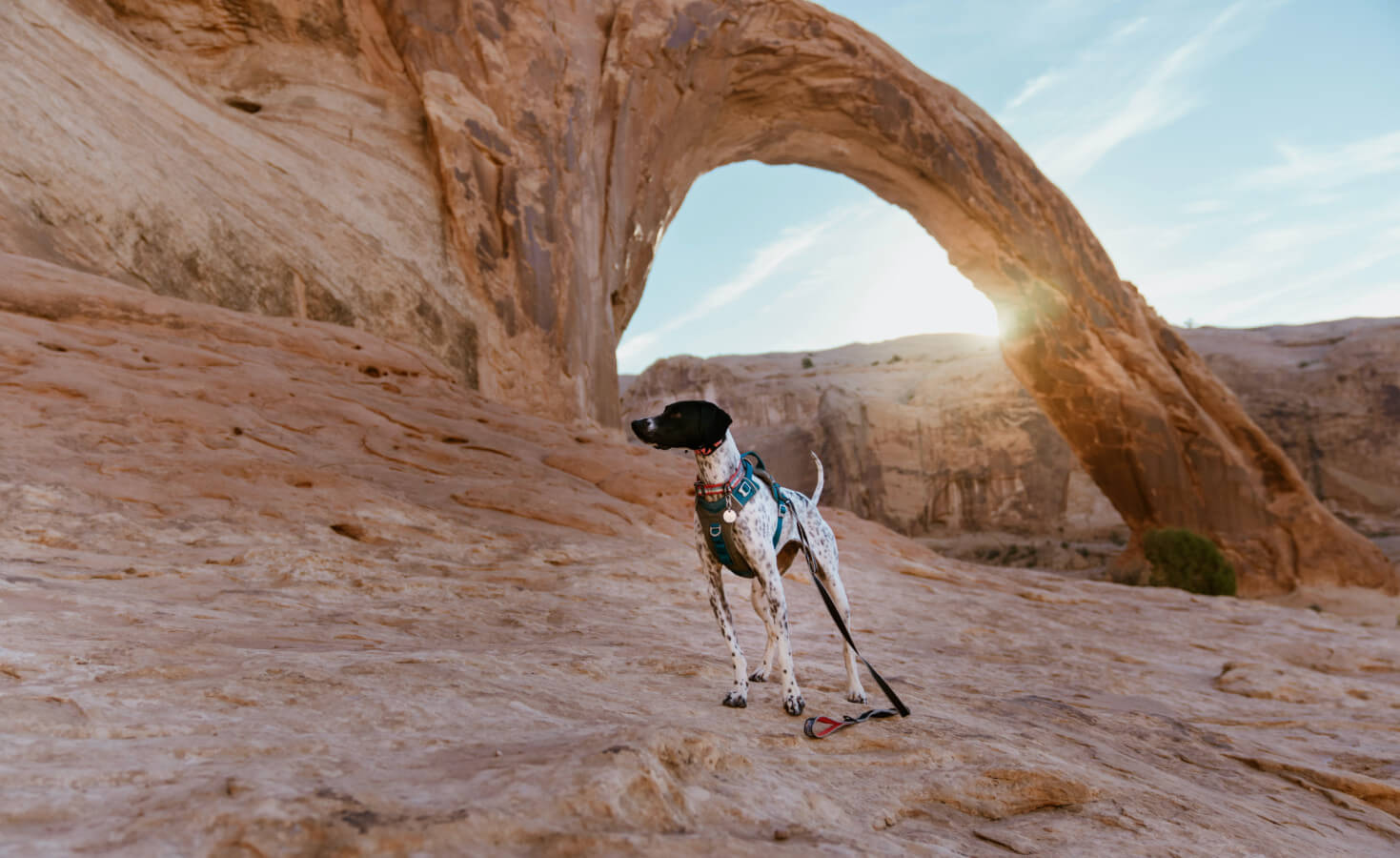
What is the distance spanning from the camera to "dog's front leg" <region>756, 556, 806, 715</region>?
3.74 metres

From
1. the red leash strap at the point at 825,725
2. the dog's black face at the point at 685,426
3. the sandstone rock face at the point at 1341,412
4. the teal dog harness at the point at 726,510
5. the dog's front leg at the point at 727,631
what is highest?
the sandstone rock face at the point at 1341,412

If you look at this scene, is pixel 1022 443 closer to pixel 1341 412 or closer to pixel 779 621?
pixel 1341 412

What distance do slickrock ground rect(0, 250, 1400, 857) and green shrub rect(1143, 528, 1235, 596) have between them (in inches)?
391

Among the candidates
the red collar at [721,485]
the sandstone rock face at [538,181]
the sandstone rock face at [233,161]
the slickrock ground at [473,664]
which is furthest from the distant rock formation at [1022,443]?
the red collar at [721,485]

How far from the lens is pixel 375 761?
2369 mm

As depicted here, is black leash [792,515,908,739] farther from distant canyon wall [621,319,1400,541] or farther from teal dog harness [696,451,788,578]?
distant canyon wall [621,319,1400,541]

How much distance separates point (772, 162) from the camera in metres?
22.5

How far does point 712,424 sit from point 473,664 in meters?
1.58

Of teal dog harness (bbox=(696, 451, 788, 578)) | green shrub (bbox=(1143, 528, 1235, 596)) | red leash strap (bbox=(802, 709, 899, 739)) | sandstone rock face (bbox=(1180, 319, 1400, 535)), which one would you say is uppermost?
sandstone rock face (bbox=(1180, 319, 1400, 535))

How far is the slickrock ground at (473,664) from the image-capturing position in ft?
7.06

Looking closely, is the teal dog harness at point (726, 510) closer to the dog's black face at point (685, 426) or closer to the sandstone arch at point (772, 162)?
the dog's black face at point (685, 426)

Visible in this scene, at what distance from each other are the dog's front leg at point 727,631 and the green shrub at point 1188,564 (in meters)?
19.6

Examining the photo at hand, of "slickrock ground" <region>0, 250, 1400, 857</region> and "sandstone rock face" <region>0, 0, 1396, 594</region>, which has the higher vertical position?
"sandstone rock face" <region>0, 0, 1396, 594</region>

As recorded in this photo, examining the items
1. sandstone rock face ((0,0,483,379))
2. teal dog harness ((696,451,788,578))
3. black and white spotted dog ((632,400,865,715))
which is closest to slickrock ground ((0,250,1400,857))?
black and white spotted dog ((632,400,865,715))
